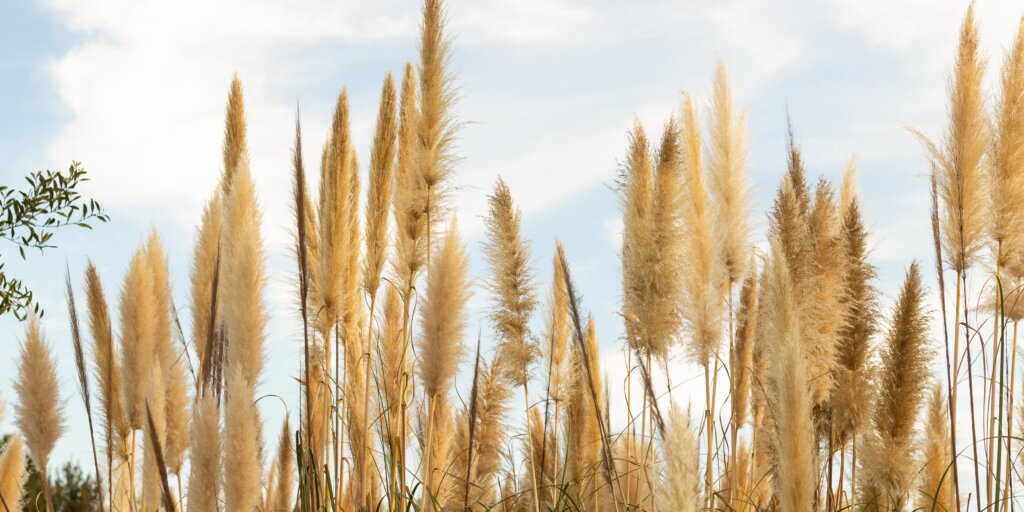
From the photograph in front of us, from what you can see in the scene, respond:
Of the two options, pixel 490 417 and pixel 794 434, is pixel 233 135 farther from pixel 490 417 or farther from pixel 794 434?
pixel 794 434

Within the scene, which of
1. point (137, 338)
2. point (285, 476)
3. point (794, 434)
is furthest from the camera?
point (285, 476)

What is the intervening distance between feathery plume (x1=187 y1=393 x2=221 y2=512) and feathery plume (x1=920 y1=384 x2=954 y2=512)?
2778 millimetres

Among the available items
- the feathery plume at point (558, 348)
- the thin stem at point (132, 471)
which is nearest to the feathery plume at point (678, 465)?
the feathery plume at point (558, 348)

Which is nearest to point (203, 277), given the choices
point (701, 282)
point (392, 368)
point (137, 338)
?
point (137, 338)

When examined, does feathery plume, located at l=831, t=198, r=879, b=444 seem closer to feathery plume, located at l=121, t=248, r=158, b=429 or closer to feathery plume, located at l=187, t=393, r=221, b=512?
feathery plume, located at l=187, t=393, r=221, b=512

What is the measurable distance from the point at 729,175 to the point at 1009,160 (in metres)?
1.04

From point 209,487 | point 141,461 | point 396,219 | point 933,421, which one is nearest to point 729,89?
point 396,219

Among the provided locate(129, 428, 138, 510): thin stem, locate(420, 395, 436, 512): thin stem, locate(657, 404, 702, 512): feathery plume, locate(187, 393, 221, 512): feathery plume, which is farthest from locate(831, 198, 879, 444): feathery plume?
locate(129, 428, 138, 510): thin stem

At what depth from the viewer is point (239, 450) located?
3059 millimetres

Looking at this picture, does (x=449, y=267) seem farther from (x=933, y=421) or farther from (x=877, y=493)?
(x=933, y=421)

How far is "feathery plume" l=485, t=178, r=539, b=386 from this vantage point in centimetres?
434

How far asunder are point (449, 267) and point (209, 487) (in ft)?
3.97

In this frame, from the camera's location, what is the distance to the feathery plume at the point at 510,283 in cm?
434

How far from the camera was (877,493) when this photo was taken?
368 cm
